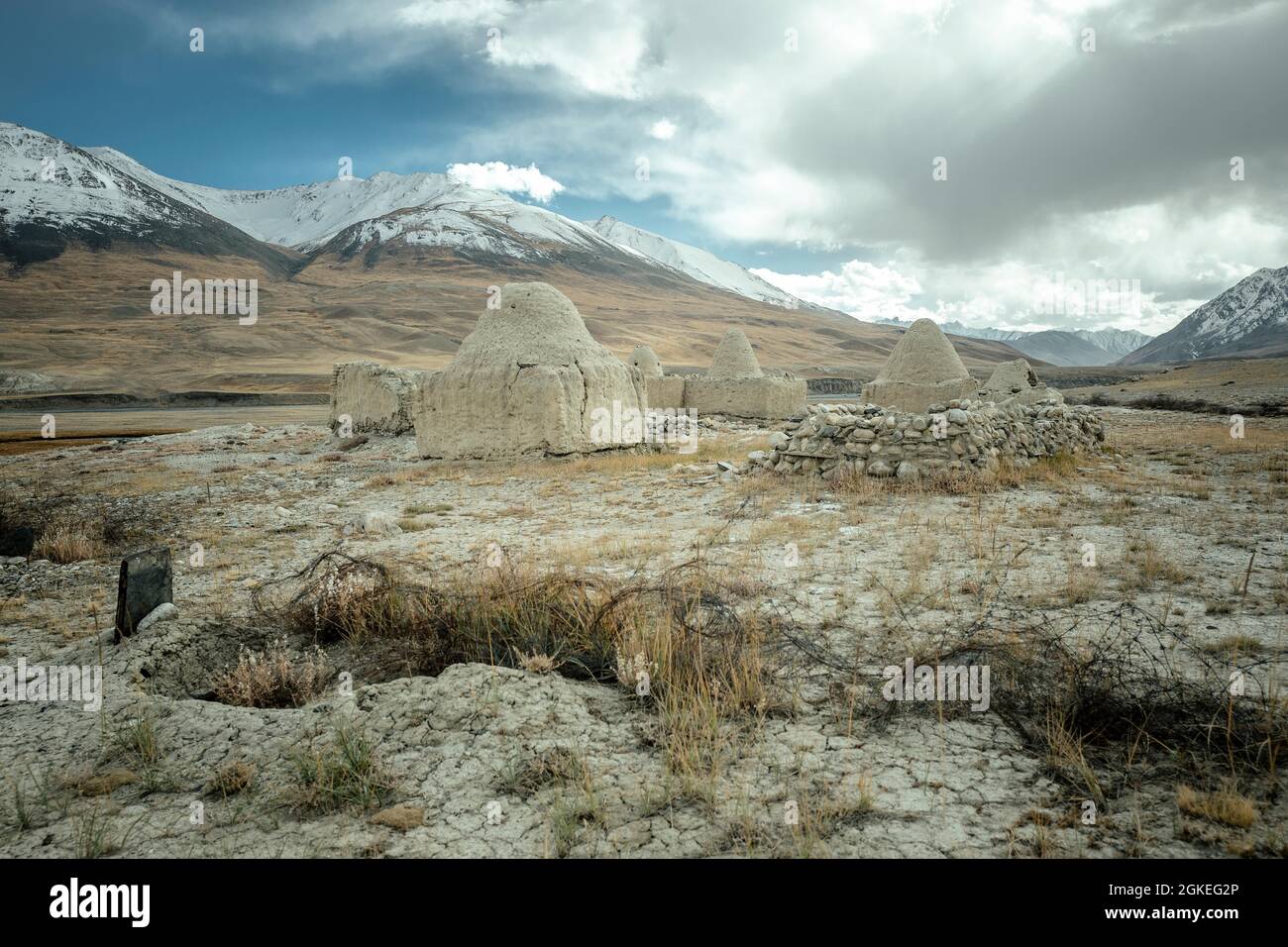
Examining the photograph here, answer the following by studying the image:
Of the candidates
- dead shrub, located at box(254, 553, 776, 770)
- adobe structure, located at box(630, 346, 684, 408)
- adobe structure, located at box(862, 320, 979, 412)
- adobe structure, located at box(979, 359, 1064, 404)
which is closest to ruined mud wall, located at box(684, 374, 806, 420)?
adobe structure, located at box(630, 346, 684, 408)

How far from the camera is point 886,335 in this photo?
142 m

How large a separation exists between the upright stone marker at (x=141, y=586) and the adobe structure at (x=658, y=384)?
18.7 metres

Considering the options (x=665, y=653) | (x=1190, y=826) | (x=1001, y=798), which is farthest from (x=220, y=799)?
(x=1190, y=826)

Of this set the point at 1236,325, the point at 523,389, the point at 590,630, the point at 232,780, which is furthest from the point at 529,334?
the point at 1236,325

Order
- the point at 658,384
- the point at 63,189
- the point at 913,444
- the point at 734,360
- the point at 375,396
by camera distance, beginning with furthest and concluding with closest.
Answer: the point at 63,189 < the point at 734,360 < the point at 658,384 < the point at 375,396 < the point at 913,444

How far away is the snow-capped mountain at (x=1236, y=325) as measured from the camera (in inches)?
6427

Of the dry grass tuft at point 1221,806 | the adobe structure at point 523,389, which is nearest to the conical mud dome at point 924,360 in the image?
the adobe structure at point 523,389

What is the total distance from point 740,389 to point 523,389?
1213 cm

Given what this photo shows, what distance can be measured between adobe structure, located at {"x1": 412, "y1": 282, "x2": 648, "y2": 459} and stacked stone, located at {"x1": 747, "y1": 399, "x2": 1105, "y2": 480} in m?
3.70

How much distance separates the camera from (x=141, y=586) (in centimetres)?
364

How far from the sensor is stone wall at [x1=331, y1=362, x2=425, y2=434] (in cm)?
1692

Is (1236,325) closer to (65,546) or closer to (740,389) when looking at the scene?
(740,389)
